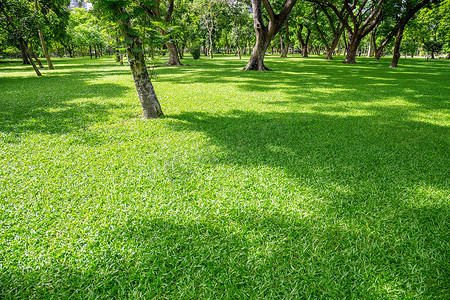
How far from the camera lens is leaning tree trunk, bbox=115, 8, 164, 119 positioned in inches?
178

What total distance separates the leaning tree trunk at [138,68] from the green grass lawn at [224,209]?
21.4 inches

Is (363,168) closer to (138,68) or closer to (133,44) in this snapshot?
(138,68)

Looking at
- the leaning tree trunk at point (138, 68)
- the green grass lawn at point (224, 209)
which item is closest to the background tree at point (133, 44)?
the leaning tree trunk at point (138, 68)

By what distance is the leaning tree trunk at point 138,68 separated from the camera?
4.52 metres

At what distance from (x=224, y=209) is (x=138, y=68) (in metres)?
4.19

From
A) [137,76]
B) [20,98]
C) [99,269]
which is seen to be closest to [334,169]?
[99,269]

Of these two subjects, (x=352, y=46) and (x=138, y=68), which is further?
(x=352, y=46)

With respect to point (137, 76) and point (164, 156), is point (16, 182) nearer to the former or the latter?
point (164, 156)

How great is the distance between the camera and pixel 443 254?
6.70 ft

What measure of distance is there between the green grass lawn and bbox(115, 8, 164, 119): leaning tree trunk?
54 cm

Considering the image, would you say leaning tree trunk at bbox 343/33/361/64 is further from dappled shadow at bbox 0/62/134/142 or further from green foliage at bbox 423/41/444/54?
green foliage at bbox 423/41/444/54

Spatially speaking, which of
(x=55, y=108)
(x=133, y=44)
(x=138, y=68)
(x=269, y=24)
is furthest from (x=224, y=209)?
(x=269, y=24)

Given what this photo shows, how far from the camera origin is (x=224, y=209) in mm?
2600

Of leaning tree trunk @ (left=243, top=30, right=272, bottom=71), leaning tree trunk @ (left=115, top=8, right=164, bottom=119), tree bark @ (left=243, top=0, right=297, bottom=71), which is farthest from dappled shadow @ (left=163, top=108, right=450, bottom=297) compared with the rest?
leaning tree trunk @ (left=243, top=30, right=272, bottom=71)
